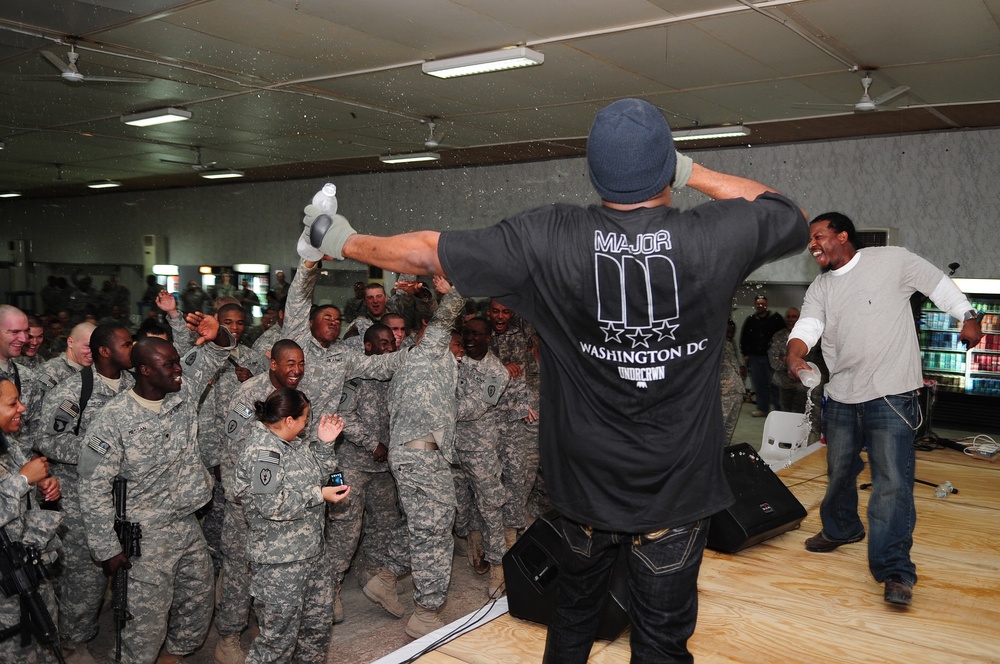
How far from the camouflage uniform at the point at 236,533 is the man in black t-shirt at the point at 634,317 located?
2502mm

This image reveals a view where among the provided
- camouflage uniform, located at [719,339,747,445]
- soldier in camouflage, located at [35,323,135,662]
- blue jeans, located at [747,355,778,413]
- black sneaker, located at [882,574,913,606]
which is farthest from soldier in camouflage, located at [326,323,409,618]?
blue jeans, located at [747,355,778,413]

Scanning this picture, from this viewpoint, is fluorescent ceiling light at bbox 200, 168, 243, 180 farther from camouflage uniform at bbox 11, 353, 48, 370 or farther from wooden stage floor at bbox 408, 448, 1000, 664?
wooden stage floor at bbox 408, 448, 1000, 664

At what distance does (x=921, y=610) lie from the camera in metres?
2.77

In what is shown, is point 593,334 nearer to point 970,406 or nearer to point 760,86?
point 760,86

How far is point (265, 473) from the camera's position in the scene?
9.64 feet

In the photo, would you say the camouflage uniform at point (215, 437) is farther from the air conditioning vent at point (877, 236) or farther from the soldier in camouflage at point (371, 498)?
the air conditioning vent at point (877, 236)

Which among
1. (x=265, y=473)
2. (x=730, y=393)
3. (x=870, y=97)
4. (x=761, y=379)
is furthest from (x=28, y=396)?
(x=761, y=379)

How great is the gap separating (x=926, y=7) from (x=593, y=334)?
168 inches

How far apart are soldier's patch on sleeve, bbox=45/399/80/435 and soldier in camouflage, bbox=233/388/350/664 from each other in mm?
1182

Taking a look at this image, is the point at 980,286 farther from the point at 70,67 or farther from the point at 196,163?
the point at 196,163

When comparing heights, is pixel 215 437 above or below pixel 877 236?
below

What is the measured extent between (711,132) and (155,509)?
651cm

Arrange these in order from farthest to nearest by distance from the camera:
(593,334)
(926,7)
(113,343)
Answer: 1. (926,7)
2. (113,343)
3. (593,334)

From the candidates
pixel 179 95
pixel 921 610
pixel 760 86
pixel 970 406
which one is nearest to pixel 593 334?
pixel 921 610
